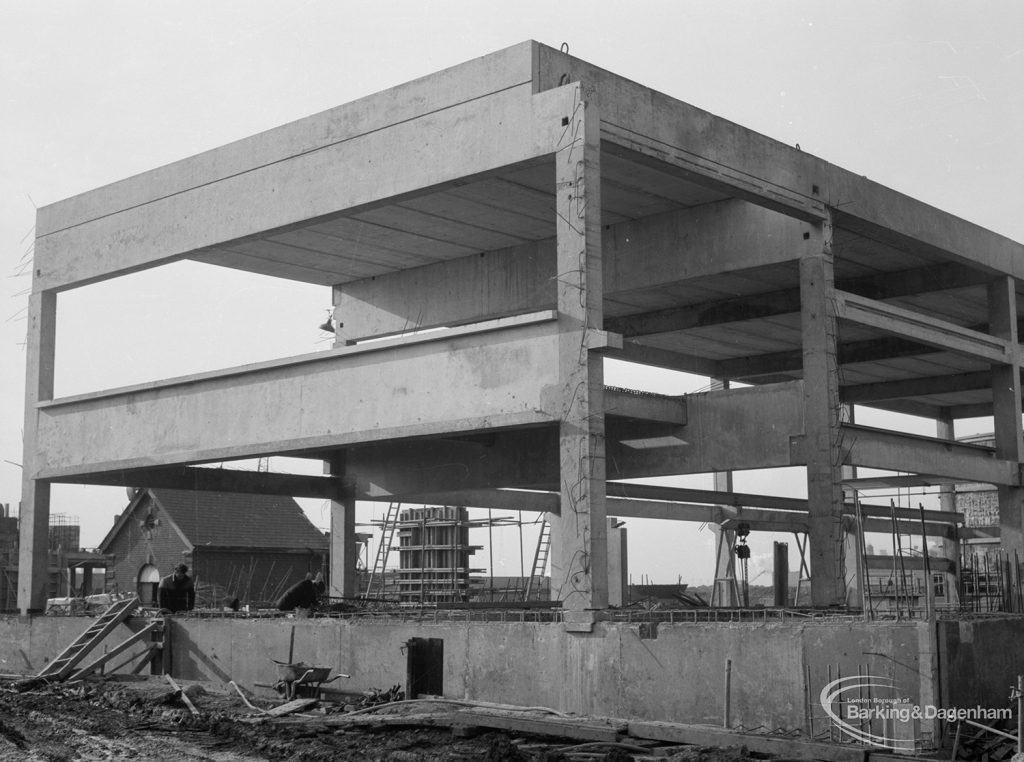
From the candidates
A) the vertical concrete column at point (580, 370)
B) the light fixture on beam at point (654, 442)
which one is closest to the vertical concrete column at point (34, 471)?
the light fixture on beam at point (654, 442)

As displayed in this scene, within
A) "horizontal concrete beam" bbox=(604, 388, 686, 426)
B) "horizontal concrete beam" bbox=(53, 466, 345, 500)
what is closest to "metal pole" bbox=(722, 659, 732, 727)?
"horizontal concrete beam" bbox=(604, 388, 686, 426)

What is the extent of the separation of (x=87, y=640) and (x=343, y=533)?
29.3ft

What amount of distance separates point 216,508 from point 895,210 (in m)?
29.1

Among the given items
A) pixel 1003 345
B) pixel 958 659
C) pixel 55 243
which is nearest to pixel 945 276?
pixel 1003 345

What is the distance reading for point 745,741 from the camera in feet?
44.4

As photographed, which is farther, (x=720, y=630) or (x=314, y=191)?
(x=314, y=191)

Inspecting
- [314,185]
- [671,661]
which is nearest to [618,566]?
[314,185]

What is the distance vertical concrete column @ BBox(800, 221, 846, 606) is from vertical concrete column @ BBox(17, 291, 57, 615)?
55.1ft

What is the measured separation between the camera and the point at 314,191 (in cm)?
2230

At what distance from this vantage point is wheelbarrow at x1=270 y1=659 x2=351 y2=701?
18641 millimetres

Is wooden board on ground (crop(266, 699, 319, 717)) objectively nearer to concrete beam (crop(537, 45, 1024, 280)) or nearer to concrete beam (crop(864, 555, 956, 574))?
concrete beam (crop(537, 45, 1024, 280))

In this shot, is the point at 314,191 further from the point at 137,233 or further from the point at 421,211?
the point at 137,233

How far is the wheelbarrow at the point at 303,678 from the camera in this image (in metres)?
18.6

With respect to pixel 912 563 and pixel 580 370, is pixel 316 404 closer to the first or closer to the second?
A: pixel 580 370
